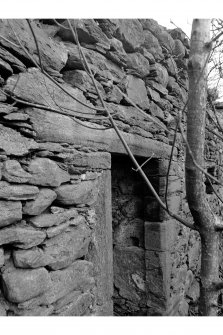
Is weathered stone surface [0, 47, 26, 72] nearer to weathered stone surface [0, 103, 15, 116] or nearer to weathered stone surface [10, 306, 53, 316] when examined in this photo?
weathered stone surface [0, 103, 15, 116]

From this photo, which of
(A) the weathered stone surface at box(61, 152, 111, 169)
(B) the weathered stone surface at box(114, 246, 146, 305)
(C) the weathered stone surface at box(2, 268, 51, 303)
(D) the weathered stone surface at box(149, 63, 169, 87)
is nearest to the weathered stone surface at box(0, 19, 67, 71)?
(A) the weathered stone surface at box(61, 152, 111, 169)

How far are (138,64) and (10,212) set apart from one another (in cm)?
177

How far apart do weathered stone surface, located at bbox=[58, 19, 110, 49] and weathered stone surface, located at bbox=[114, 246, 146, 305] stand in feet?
6.56

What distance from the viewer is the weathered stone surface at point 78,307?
5.03ft

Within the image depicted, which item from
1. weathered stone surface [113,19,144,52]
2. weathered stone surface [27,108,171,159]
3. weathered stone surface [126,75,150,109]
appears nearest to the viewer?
weathered stone surface [27,108,171,159]

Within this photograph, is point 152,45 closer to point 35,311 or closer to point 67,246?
point 67,246

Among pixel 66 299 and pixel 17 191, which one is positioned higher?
pixel 17 191

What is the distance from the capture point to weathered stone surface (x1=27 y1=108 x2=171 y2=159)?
4.82 feet

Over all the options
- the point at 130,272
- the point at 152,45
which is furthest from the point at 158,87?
the point at 130,272

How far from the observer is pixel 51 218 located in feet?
4.91

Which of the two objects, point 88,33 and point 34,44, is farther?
point 88,33

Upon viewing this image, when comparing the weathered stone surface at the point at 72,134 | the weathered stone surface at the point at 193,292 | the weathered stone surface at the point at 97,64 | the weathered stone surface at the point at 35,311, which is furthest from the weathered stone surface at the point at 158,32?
the weathered stone surface at the point at 193,292

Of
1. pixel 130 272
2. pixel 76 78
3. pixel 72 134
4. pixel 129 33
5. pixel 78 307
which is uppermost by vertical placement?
pixel 129 33

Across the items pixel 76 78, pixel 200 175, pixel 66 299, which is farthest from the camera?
pixel 76 78
